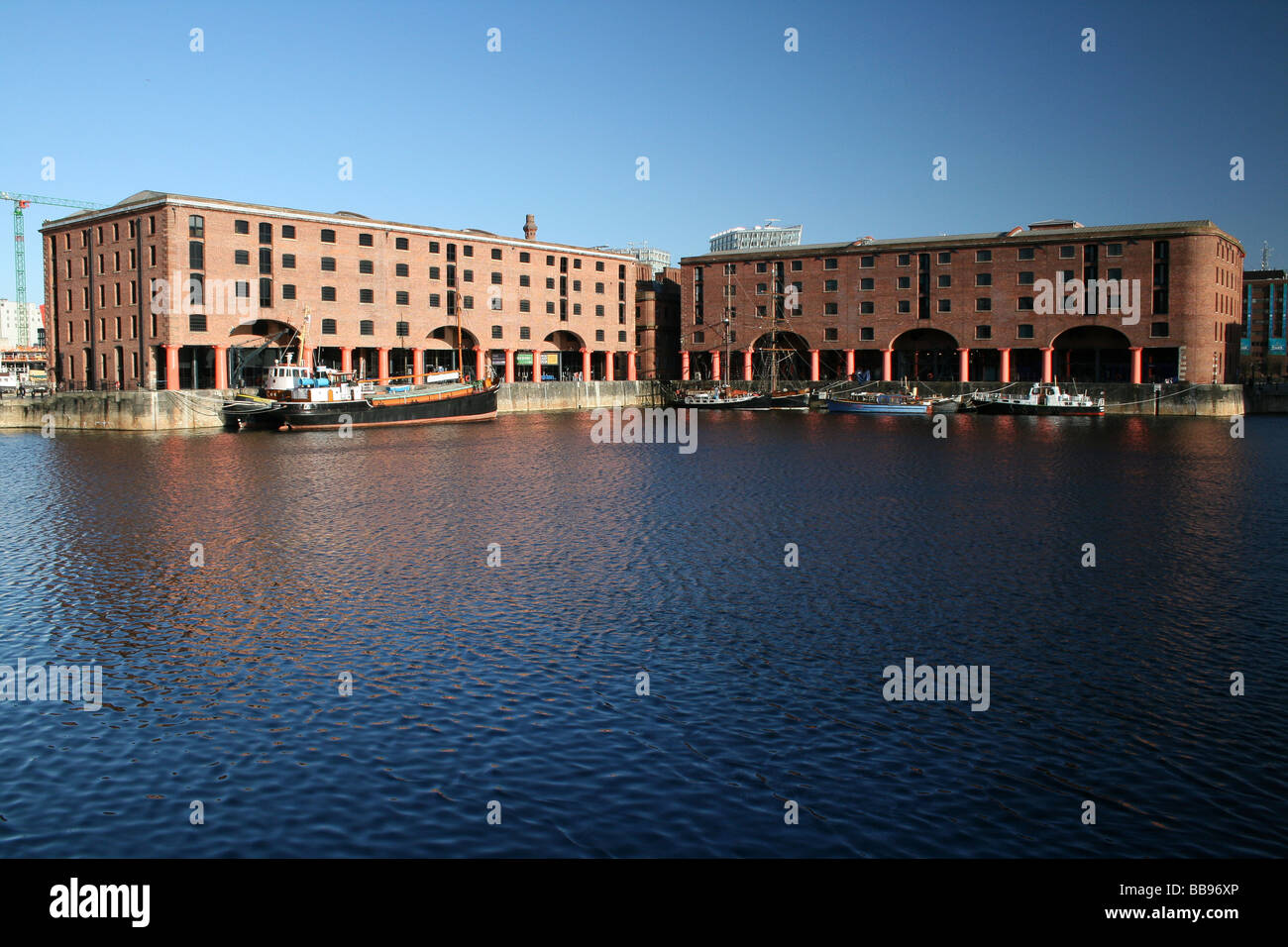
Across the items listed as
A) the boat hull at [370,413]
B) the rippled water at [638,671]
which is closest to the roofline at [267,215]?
the boat hull at [370,413]

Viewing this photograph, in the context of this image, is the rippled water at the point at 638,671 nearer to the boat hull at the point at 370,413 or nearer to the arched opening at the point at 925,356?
the boat hull at the point at 370,413

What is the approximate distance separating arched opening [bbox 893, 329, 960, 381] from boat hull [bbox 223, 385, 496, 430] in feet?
133

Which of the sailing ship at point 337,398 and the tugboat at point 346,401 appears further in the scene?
the sailing ship at point 337,398

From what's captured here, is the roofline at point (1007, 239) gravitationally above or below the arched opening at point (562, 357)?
above

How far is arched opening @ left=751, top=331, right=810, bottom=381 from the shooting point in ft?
350

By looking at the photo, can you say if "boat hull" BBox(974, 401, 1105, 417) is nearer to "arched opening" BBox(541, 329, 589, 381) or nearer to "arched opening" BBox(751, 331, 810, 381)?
"arched opening" BBox(751, 331, 810, 381)

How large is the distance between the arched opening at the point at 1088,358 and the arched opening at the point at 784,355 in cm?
2343

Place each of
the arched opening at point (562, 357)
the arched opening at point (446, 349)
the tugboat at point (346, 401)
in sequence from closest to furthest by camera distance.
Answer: the tugboat at point (346, 401), the arched opening at point (446, 349), the arched opening at point (562, 357)

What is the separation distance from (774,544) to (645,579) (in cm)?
525

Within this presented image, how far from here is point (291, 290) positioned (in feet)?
265

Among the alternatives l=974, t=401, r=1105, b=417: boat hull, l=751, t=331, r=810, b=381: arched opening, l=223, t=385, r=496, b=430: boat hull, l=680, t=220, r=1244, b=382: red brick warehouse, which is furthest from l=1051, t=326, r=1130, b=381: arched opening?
l=223, t=385, r=496, b=430: boat hull

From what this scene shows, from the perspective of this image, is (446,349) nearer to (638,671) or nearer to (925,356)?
(925,356)

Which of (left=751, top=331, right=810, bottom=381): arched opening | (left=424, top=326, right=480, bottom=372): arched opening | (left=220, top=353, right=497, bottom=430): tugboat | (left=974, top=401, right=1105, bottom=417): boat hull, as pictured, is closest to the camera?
(left=220, top=353, right=497, bottom=430): tugboat

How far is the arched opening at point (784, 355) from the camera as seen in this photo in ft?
350
